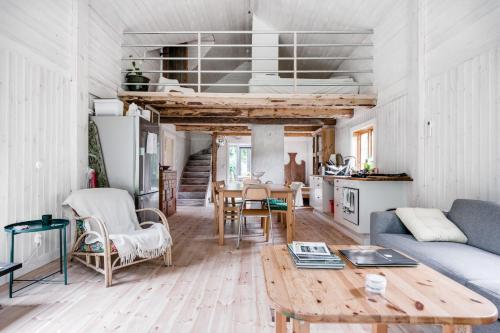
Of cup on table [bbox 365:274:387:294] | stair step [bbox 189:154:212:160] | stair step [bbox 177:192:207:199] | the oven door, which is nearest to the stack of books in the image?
cup on table [bbox 365:274:387:294]

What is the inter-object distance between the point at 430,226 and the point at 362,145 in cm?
376

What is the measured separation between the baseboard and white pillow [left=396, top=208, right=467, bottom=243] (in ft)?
4.68

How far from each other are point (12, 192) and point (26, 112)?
805 millimetres

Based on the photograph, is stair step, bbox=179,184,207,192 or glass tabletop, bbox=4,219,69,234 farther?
stair step, bbox=179,184,207,192

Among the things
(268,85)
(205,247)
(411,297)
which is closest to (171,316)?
(411,297)

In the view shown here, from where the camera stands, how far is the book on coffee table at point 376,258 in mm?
1608

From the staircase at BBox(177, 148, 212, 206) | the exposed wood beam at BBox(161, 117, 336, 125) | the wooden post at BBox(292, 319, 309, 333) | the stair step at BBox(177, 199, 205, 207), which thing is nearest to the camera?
the wooden post at BBox(292, 319, 309, 333)

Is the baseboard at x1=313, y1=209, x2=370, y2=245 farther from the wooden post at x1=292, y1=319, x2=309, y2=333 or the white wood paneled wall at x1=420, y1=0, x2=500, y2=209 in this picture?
the wooden post at x1=292, y1=319, x2=309, y2=333

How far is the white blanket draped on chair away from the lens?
2785 millimetres

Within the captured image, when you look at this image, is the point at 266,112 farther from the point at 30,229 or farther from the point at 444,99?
the point at 30,229

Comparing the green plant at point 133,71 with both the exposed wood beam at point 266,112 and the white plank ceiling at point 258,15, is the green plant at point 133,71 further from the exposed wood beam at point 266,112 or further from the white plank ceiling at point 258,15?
the exposed wood beam at point 266,112

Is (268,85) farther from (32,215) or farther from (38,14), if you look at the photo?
(32,215)

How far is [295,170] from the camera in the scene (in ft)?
38.4

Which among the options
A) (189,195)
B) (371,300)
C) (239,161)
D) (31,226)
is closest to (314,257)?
(371,300)
